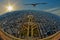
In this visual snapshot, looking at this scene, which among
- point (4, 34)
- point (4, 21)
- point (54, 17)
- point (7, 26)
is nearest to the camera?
point (4, 34)

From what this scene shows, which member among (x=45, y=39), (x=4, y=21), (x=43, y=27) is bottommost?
(x=45, y=39)

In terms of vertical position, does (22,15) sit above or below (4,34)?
above

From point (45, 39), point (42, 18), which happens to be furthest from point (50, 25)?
point (45, 39)

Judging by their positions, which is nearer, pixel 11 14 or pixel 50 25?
pixel 50 25

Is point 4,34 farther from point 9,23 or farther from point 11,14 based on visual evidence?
point 11,14

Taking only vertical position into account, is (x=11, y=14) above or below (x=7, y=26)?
above

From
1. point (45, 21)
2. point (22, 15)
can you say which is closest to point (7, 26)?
point (22, 15)

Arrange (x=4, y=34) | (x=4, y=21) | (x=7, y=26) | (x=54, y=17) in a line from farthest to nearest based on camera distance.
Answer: (x=54, y=17)
(x=4, y=21)
(x=7, y=26)
(x=4, y=34)

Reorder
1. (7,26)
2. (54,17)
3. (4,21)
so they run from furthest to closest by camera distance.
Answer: (54,17), (4,21), (7,26)

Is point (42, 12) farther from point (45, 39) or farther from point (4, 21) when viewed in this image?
point (45, 39)
